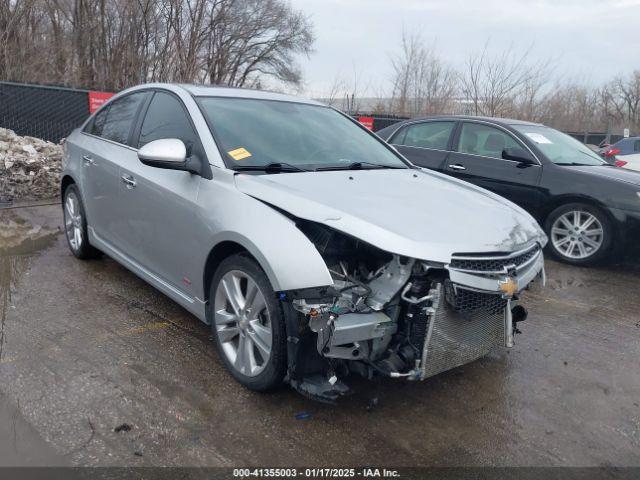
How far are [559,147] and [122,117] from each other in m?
5.15

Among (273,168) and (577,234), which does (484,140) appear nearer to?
(577,234)

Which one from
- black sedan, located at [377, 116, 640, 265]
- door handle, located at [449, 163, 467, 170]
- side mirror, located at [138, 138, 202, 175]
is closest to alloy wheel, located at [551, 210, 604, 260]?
black sedan, located at [377, 116, 640, 265]

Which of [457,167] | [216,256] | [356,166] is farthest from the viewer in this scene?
[457,167]

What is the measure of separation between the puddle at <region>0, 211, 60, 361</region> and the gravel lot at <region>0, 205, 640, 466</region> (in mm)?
99

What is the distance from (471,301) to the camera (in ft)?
9.36

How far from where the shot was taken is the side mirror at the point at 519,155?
6613mm

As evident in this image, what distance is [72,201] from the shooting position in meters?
5.38

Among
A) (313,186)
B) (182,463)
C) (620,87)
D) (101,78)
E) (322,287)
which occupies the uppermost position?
(620,87)

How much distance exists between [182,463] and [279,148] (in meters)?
2.04

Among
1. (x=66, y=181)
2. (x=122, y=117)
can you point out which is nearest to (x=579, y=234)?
(x=122, y=117)

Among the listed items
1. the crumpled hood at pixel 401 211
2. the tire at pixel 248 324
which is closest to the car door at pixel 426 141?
the crumpled hood at pixel 401 211

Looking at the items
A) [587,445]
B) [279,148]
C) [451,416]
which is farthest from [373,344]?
[279,148]

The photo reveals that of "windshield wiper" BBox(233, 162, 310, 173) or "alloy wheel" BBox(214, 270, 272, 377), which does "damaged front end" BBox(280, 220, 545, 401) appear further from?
"windshield wiper" BBox(233, 162, 310, 173)

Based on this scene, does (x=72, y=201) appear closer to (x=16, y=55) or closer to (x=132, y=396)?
(x=132, y=396)
